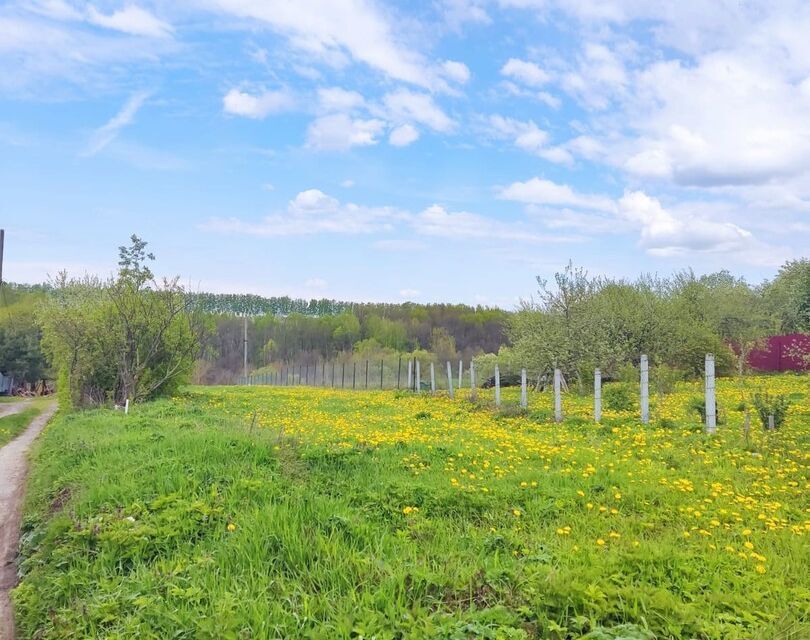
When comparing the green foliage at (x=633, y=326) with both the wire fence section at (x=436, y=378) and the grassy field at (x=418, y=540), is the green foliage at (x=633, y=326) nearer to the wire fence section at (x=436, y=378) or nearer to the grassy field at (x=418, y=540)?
the wire fence section at (x=436, y=378)

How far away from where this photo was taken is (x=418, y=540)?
5.07 m

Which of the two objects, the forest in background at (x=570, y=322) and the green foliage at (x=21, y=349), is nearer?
the forest in background at (x=570, y=322)

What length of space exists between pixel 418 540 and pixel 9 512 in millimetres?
6219

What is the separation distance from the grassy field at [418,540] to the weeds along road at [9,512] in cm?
17

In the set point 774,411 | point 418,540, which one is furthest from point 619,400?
point 418,540

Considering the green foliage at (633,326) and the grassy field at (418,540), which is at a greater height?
the green foliage at (633,326)

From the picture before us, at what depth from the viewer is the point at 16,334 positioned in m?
44.8

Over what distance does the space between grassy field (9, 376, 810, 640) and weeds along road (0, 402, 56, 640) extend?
17 centimetres

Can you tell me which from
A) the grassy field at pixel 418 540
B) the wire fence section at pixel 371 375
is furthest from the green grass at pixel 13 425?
the wire fence section at pixel 371 375

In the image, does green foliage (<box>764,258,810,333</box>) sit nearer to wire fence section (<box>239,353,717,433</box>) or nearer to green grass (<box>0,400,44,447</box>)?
wire fence section (<box>239,353,717,433</box>)

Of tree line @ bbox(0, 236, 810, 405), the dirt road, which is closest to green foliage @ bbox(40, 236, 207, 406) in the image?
tree line @ bbox(0, 236, 810, 405)

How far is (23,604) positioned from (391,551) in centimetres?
299

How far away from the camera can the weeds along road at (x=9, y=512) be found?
16.5 ft

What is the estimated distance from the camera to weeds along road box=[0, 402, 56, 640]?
5016mm
